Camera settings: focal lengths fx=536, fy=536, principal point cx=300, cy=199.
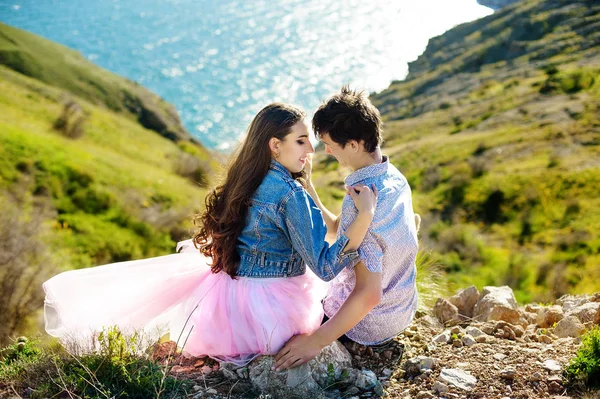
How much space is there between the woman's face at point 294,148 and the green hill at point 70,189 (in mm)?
825

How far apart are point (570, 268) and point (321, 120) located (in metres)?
13.4

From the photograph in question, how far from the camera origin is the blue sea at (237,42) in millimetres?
54500

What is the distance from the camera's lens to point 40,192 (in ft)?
50.7

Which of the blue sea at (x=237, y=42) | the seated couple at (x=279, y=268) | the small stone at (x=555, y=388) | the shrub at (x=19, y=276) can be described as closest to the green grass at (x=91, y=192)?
the shrub at (x=19, y=276)

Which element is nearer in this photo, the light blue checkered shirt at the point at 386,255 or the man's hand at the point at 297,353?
the man's hand at the point at 297,353

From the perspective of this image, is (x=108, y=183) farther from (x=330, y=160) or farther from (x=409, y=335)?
(x=330, y=160)

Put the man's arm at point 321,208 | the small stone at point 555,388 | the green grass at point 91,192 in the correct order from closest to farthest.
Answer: the small stone at point 555,388, the man's arm at point 321,208, the green grass at point 91,192

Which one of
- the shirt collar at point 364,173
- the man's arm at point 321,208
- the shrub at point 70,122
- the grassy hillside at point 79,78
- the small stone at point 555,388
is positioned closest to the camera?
the small stone at point 555,388

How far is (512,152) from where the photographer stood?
28.2 metres

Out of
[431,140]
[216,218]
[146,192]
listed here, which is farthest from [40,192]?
[431,140]

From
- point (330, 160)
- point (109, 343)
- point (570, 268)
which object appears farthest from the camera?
point (330, 160)

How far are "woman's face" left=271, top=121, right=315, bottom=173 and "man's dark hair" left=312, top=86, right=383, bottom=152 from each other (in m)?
0.11

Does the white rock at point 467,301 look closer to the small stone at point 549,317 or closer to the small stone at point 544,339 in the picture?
the small stone at point 549,317

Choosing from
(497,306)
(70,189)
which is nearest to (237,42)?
(70,189)
